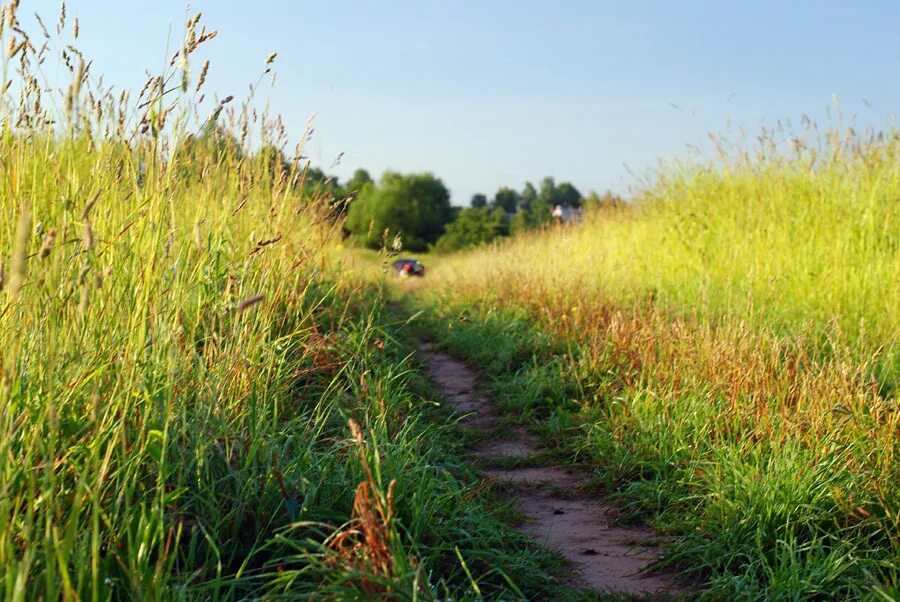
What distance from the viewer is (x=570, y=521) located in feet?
11.9

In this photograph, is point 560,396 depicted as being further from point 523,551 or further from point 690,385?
point 523,551

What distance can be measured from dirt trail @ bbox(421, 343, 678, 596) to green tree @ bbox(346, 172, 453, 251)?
35931 mm

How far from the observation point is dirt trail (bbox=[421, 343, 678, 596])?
3.03 meters

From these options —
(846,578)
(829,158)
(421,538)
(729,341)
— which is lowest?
(846,578)

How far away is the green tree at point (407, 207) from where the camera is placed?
41.5 m

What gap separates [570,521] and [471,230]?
34.6 metres

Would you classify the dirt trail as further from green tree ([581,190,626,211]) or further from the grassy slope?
green tree ([581,190,626,211])

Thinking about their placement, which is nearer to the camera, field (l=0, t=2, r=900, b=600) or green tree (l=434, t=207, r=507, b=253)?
field (l=0, t=2, r=900, b=600)

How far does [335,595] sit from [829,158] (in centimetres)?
802

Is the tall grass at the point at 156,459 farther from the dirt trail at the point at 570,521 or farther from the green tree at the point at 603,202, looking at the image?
the green tree at the point at 603,202

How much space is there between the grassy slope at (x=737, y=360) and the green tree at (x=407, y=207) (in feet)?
101


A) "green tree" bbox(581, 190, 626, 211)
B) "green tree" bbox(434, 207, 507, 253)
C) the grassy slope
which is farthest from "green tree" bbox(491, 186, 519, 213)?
the grassy slope

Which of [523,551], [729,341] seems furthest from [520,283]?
[523,551]

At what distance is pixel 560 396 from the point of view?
207 inches
